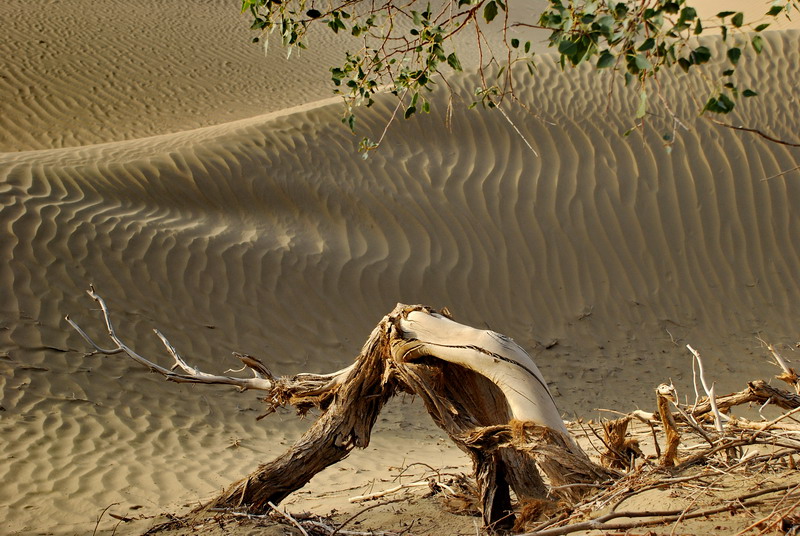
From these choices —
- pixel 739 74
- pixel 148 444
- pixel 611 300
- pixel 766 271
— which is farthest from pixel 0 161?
pixel 739 74

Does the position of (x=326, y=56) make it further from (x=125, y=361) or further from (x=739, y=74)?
(x=125, y=361)

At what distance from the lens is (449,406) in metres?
3.01

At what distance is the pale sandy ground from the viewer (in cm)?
645

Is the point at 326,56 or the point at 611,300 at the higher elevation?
the point at 326,56

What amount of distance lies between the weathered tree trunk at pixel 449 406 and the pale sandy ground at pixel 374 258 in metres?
1.94

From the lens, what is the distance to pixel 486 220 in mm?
9336

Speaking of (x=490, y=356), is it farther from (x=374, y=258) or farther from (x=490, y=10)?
(x=374, y=258)

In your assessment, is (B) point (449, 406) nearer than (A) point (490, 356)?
No

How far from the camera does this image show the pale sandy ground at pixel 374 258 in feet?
21.1

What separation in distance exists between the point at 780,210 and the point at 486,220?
3572 millimetres

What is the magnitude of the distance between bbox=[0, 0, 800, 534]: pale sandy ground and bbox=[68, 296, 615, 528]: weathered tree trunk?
1.94 metres

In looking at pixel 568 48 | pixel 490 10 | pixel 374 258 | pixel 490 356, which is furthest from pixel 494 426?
pixel 374 258

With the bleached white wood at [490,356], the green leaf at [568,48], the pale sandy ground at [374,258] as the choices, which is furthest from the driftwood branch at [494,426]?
the pale sandy ground at [374,258]

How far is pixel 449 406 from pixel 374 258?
5.90 metres
